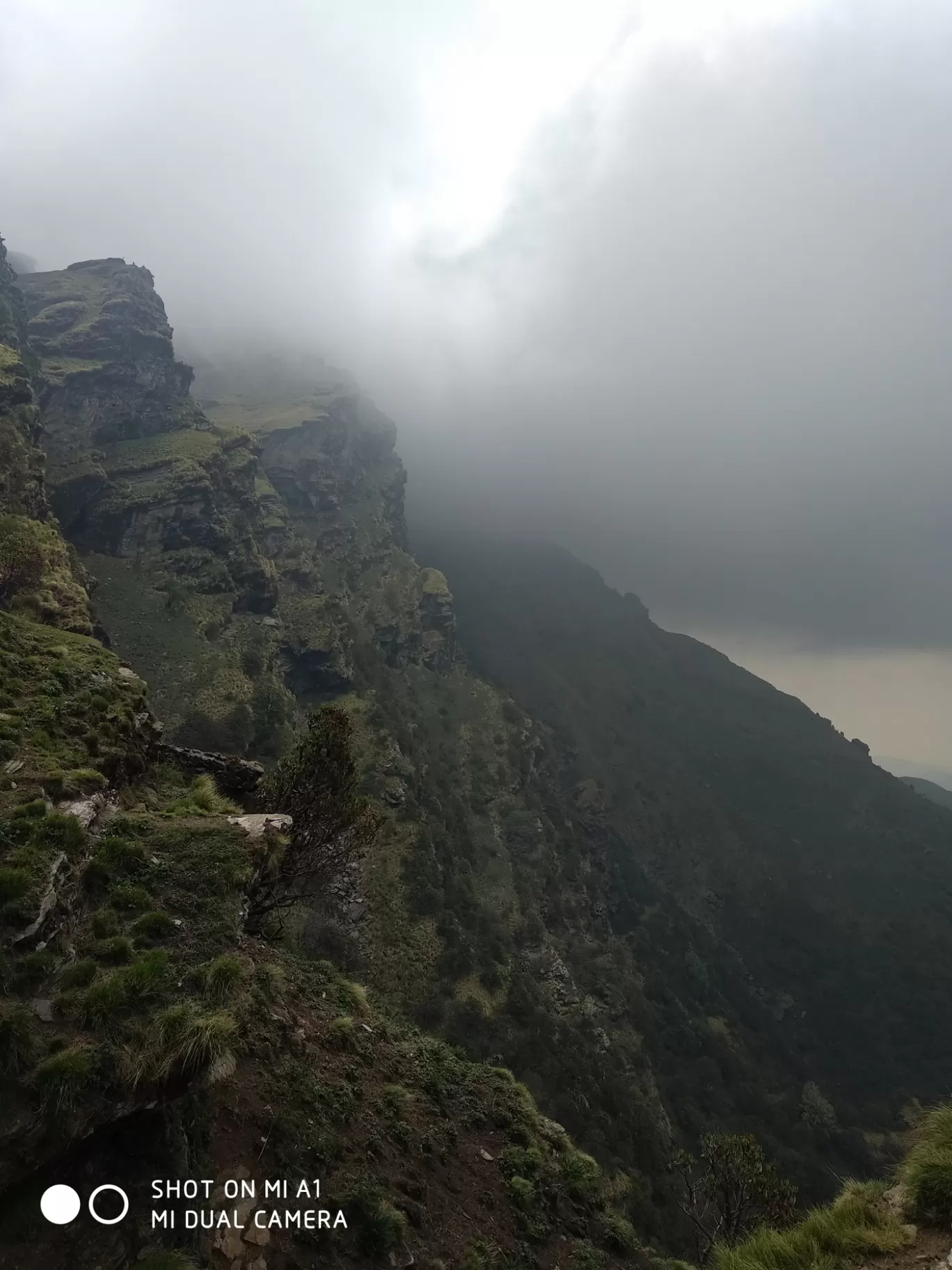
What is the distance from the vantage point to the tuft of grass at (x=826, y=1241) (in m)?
6.71

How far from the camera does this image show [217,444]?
116 m

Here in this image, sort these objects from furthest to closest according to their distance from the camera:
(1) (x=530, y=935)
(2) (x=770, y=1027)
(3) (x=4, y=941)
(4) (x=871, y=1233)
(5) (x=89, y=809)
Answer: (2) (x=770, y=1027), (1) (x=530, y=935), (5) (x=89, y=809), (3) (x=4, y=941), (4) (x=871, y=1233)

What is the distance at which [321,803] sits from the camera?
21672 millimetres

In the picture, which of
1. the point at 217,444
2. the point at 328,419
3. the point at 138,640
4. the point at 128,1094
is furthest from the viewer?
the point at 328,419

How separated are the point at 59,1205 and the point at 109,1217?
0.72 metres

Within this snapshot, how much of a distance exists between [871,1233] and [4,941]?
39.3 ft

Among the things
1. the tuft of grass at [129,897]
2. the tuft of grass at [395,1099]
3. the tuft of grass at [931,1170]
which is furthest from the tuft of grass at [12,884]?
the tuft of grass at [931,1170]

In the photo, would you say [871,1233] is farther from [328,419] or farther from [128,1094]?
[328,419]

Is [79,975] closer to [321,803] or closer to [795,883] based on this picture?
[321,803]

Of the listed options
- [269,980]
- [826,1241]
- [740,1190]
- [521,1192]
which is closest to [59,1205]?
[269,980]

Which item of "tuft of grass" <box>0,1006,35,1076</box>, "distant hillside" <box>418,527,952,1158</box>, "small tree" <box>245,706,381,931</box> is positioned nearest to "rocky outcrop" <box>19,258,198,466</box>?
"small tree" <box>245,706,381,931</box>

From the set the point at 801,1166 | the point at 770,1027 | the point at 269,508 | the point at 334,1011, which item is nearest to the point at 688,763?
the point at 770,1027

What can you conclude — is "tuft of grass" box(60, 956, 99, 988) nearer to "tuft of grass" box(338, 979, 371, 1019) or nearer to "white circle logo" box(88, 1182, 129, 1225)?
"white circle logo" box(88, 1182, 129, 1225)

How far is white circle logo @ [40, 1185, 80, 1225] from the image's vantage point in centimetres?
751
